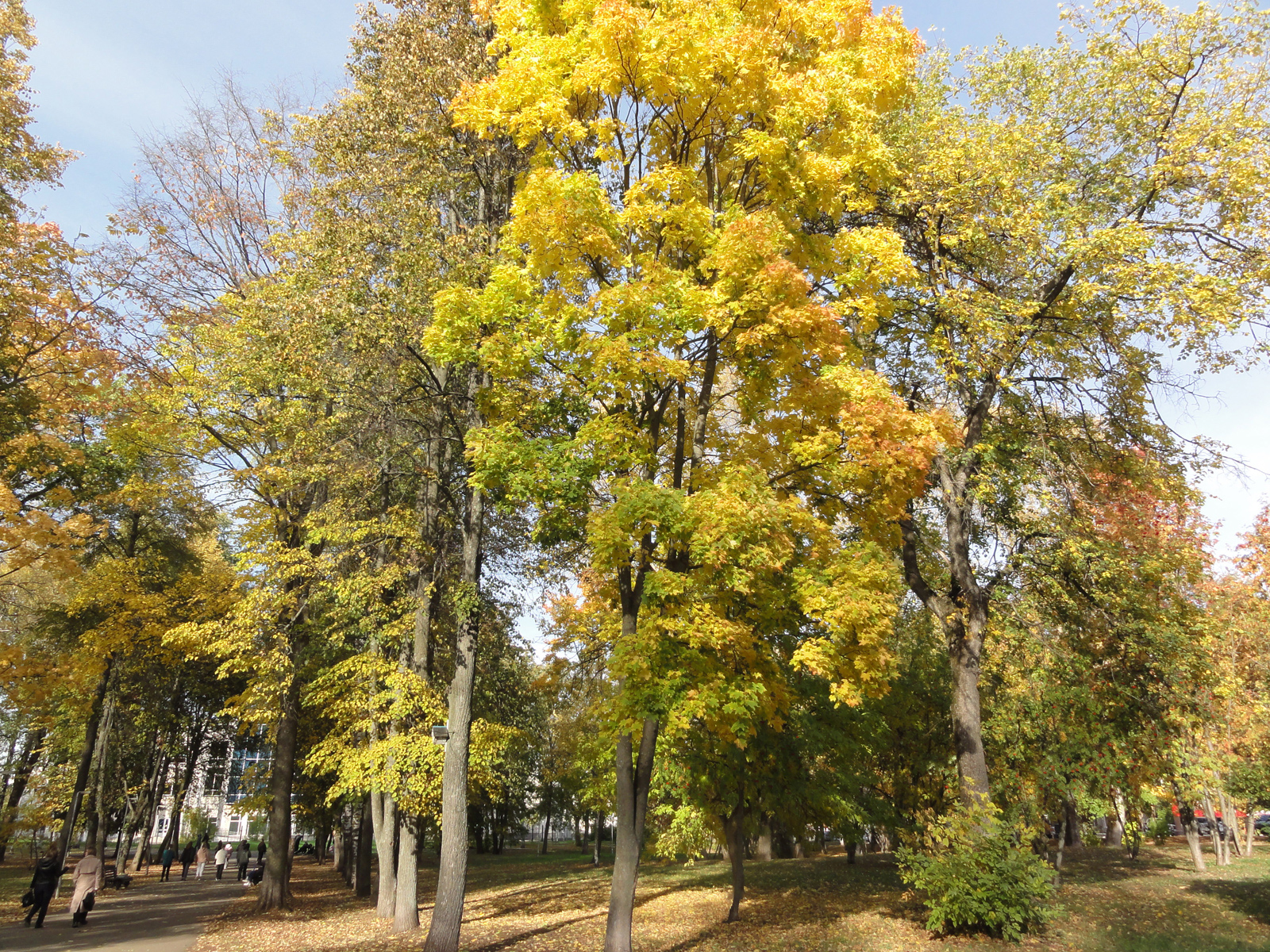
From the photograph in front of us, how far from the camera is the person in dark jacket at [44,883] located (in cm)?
1342

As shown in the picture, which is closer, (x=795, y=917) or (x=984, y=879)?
(x=984, y=879)

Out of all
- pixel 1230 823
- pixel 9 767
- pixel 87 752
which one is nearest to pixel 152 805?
pixel 9 767

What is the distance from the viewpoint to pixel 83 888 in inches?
543

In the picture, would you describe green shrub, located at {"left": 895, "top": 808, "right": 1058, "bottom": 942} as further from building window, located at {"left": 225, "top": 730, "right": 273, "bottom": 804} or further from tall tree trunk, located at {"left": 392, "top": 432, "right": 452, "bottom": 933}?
building window, located at {"left": 225, "top": 730, "right": 273, "bottom": 804}

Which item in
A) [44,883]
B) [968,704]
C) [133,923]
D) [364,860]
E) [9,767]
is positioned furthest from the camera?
[9,767]

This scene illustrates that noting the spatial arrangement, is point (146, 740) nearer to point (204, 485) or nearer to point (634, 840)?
point (204, 485)

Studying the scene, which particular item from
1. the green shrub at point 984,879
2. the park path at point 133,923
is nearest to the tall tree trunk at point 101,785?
the park path at point 133,923

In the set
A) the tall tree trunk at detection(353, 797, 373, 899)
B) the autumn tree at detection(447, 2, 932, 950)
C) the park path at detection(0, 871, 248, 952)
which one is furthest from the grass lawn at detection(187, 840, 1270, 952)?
the autumn tree at detection(447, 2, 932, 950)

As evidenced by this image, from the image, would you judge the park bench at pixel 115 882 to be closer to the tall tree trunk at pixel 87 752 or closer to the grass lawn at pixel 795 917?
the tall tree trunk at pixel 87 752

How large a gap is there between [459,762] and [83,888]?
9.25 meters

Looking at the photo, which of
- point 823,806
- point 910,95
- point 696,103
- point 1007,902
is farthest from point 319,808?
point 910,95

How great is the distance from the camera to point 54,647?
24375 mm

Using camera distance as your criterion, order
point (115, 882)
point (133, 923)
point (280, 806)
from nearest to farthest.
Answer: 1. point (133, 923)
2. point (280, 806)
3. point (115, 882)

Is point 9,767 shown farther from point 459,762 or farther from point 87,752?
point 459,762
